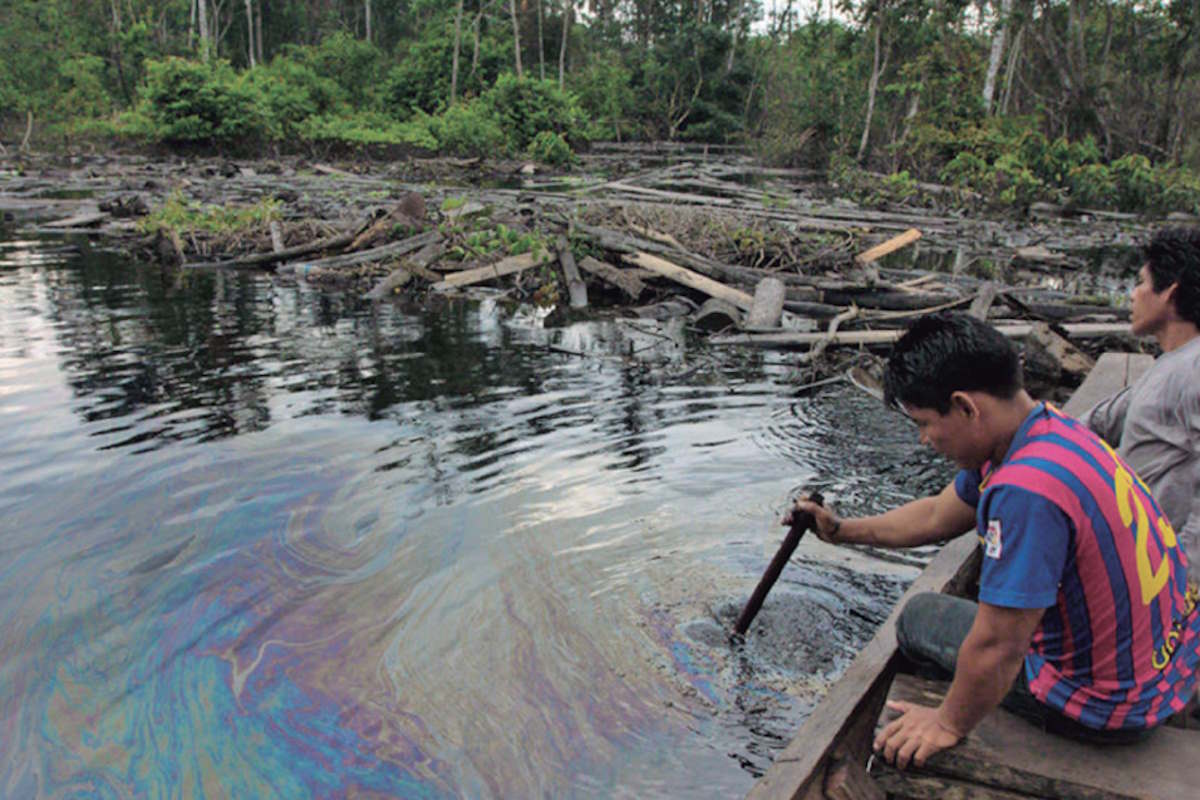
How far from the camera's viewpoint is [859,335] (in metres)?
8.45

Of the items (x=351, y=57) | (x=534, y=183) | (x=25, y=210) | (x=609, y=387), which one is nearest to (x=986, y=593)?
(x=609, y=387)

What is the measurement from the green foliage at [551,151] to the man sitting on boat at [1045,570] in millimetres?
34314

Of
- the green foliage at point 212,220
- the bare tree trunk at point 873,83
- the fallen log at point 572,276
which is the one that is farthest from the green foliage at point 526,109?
the fallen log at point 572,276

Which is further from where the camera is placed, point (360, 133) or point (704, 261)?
point (360, 133)

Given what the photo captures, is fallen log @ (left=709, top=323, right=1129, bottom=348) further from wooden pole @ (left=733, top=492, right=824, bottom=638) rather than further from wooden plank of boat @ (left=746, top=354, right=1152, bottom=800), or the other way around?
wooden plank of boat @ (left=746, top=354, right=1152, bottom=800)

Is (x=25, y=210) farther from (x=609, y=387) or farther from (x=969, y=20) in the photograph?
(x=969, y=20)

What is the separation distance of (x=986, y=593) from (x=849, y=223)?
50.7 ft

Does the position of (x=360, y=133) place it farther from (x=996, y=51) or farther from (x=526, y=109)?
(x=996, y=51)

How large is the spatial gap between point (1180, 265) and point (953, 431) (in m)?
1.30

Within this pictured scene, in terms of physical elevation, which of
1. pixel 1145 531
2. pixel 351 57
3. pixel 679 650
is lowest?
pixel 679 650

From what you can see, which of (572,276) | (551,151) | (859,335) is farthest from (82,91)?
(859,335)

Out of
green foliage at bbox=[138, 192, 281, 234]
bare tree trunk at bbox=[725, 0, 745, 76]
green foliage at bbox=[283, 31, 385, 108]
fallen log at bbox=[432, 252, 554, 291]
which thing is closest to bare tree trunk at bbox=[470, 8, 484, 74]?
green foliage at bbox=[283, 31, 385, 108]

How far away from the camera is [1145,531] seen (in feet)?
6.31

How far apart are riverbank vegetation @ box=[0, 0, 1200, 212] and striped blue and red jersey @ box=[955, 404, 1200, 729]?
2239cm
